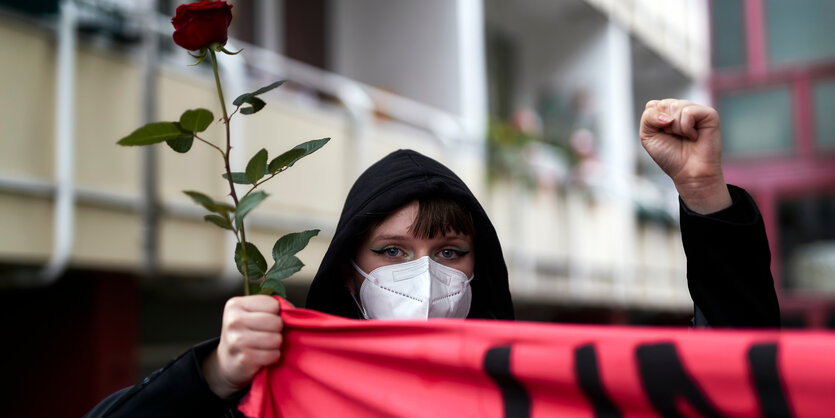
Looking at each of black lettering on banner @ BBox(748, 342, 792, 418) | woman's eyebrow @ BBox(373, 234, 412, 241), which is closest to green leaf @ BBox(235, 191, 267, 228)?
woman's eyebrow @ BBox(373, 234, 412, 241)

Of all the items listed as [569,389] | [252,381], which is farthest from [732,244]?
[252,381]

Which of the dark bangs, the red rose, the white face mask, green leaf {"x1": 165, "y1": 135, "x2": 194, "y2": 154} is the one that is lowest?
the white face mask

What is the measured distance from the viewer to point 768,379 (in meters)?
1.53

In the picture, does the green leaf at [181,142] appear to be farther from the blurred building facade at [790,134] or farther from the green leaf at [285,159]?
the blurred building facade at [790,134]

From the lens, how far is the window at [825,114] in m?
14.3

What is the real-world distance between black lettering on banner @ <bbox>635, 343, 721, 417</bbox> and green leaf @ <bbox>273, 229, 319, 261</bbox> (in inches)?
31.6

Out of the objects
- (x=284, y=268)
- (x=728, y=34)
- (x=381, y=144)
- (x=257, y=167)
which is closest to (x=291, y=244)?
(x=284, y=268)

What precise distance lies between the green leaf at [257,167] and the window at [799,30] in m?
13.5

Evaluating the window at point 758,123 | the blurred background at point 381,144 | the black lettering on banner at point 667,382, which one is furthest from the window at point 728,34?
the black lettering on banner at point 667,382

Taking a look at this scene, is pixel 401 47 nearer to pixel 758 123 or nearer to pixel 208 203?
pixel 758 123

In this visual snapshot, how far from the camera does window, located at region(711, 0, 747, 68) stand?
15.3 meters

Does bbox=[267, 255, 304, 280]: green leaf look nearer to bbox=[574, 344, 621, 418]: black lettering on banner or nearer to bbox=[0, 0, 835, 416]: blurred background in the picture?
bbox=[574, 344, 621, 418]: black lettering on banner

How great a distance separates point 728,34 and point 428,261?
1420 cm

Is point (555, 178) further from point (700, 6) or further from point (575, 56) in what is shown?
point (700, 6)
